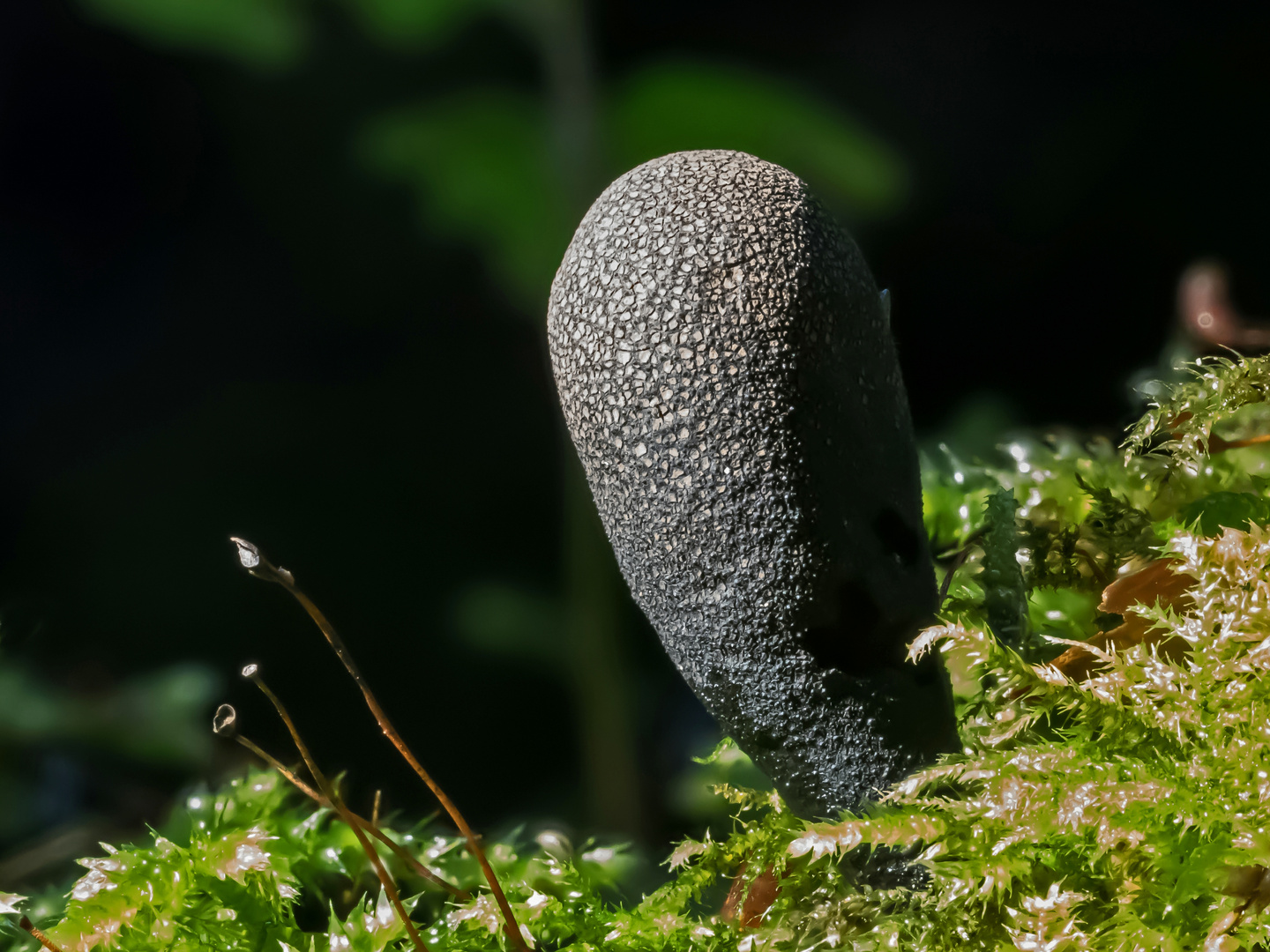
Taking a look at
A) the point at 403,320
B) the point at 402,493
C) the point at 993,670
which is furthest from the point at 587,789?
the point at 993,670

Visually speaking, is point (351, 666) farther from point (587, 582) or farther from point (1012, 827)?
point (587, 582)

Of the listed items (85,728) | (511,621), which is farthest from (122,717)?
(511,621)

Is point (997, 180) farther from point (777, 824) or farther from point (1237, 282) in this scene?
point (777, 824)

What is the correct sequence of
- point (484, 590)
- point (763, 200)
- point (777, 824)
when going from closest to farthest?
point (763, 200) < point (777, 824) < point (484, 590)

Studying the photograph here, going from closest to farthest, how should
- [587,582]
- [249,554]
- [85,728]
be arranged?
Answer: 1. [249,554]
2. [85,728]
3. [587,582]

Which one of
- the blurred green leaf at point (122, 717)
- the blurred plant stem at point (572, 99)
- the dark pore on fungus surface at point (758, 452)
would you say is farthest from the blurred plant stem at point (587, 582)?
the dark pore on fungus surface at point (758, 452)

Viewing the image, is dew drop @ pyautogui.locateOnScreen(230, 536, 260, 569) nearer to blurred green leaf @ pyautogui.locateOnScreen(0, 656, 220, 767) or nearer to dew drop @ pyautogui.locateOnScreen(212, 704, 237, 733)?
dew drop @ pyautogui.locateOnScreen(212, 704, 237, 733)
